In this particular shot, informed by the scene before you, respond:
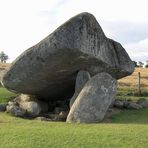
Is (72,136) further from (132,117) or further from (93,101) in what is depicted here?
(132,117)

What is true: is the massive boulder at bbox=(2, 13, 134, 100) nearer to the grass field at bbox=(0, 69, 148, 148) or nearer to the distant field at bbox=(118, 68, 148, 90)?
the grass field at bbox=(0, 69, 148, 148)

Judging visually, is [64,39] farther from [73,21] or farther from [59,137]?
[59,137]

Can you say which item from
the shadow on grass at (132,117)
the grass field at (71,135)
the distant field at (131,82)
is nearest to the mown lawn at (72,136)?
the grass field at (71,135)

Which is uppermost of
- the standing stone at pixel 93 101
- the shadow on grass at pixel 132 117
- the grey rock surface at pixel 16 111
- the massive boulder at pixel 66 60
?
the massive boulder at pixel 66 60

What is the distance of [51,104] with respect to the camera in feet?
78.7

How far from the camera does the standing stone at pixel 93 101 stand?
60.2 ft

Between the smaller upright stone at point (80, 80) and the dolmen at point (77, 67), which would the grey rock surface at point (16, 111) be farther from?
the smaller upright stone at point (80, 80)

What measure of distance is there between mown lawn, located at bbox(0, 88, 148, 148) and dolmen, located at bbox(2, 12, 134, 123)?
6.65ft

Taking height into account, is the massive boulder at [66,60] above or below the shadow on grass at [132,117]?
above

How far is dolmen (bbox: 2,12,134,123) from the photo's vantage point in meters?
18.5

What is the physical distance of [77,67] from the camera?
20.5 m

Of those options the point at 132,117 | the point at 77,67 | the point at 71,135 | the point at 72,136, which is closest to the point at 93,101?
the point at 77,67

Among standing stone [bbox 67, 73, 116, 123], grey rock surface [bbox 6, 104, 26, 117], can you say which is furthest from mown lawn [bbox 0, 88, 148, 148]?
grey rock surface [bbox 6, 104, 26, 117]

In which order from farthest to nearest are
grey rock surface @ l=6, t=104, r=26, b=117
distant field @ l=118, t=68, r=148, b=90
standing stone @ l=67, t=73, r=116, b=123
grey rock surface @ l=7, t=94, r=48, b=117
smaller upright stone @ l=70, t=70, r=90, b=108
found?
distant field @ l=118, t=68, r=148, b=90
smaller upright stone @ l=70, t=70, r=90, b=108
grey rock surface @ l=7, t=94, r=48, b=117
grey rock surface @ l=6, t=104, r=26, b=117
standing stone @ l=67, t=73, r=116, b=123
